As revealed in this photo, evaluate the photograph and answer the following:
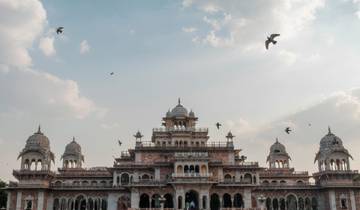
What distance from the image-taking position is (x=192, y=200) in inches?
2349

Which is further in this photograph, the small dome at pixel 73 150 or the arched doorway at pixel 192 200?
the small dome at pixel 73 150

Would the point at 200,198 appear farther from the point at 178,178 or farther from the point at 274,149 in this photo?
the point at 274,149

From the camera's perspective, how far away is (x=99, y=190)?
61.8 meters

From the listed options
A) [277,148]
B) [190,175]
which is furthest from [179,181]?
[277,148]

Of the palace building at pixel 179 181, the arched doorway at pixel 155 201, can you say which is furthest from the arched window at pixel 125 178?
the arched doorway at pixel 155 201

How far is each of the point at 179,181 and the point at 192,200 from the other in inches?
222

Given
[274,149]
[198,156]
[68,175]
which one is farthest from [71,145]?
[274,149]

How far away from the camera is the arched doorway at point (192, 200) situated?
189 feet

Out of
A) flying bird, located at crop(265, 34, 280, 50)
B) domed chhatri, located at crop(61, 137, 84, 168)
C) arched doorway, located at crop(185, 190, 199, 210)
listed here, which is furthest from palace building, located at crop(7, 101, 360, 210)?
flying bird, located at crop(265, 34, 280, 50)

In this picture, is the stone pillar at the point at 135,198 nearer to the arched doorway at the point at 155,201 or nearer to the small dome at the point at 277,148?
the arched doorway at the point at 155,201

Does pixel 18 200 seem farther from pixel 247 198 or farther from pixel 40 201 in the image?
pixel 247 198

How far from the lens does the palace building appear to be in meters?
57.5

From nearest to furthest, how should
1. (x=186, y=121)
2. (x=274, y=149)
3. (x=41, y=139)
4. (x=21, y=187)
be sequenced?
(x=21, y=187)
(x=41, y=139)
(x=186, y=121)
(x=274, y=149)

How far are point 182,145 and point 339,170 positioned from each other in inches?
935
